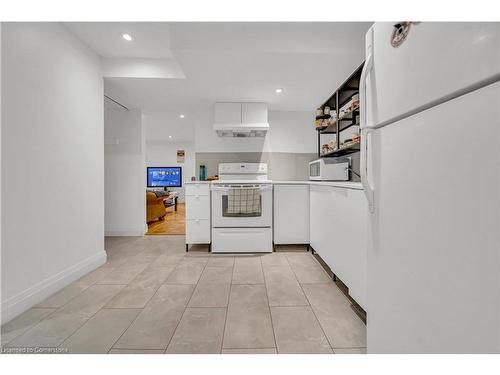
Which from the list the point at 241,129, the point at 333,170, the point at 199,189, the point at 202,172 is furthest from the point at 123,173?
the point at 333,170

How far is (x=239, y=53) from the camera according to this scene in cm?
194

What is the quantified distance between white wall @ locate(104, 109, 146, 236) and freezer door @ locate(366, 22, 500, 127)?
356 centimetres

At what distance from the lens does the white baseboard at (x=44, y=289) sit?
140 centimetres

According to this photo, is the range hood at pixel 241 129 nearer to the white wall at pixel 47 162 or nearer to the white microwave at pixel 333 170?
the white microwave at pixel 333 170

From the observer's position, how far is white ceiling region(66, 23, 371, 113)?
188cm

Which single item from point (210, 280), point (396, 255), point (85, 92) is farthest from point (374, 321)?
point (85, 92)

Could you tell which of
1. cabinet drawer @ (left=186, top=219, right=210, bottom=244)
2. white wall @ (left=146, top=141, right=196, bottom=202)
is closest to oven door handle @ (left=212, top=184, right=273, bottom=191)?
cabinet drawer @ (left=186, top=219, right=210, bottom=244)

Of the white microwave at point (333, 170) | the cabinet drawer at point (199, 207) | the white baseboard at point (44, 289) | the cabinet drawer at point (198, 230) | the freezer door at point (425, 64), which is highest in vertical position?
the freezer door at point (425, 64)

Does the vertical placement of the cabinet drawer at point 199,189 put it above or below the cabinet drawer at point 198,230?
above

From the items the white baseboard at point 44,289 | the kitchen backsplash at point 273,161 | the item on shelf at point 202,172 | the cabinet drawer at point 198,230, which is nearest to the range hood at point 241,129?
the kitchen backsplash at point 273,161

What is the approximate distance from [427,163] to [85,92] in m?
2.76

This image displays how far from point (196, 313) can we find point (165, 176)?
765 centimetres

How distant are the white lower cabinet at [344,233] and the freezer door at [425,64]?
0.72 metres

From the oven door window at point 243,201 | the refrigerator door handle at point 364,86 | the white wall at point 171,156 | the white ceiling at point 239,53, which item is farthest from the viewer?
the white wall at point 171,156
